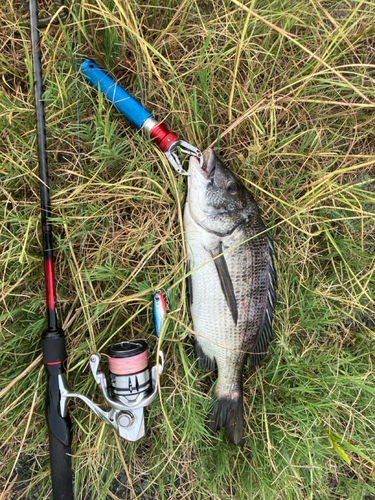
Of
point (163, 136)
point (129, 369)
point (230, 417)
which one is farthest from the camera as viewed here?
point (230, 417)

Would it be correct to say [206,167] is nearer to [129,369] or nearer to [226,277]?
[226,277]

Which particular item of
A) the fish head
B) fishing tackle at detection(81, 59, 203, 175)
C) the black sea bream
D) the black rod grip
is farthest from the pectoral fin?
the black rod grip

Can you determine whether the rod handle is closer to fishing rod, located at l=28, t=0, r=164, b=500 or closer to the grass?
the grass

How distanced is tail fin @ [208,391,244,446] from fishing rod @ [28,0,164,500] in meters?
0.41

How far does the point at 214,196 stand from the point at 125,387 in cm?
106

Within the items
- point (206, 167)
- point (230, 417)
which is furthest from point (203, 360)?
point (206, 167)

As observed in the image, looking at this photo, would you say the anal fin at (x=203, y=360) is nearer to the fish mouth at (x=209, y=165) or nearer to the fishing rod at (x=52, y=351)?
the fishing rod at (x=52, y=351)

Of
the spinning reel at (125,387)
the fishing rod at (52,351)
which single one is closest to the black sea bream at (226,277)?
the spinning reel at (125,387)

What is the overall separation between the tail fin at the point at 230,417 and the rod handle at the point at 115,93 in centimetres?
161

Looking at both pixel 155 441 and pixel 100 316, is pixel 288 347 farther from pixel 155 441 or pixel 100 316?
pixel 100 316

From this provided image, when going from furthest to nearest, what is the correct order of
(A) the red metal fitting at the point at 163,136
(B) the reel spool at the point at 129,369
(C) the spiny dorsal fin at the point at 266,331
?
(C) the spiny dorsal fin at the point at 266,331, (A) the red metal fitting at the point at 163,136, (B) the reel spool at the point at 129,369

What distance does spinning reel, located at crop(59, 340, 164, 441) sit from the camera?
157cm

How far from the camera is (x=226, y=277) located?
1.65m

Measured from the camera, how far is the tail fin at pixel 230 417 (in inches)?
70.2
